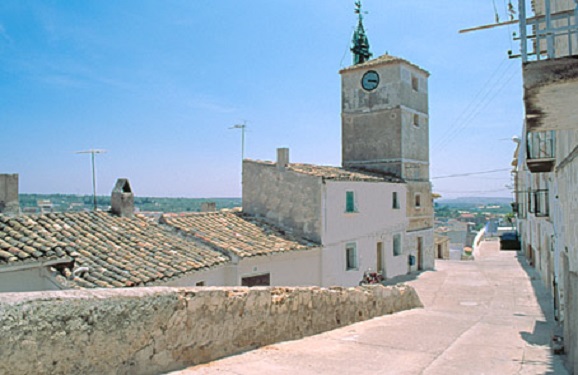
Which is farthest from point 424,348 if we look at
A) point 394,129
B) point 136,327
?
point 394,129

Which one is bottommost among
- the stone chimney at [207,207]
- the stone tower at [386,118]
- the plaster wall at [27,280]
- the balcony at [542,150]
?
the plaster wall at [27,280]

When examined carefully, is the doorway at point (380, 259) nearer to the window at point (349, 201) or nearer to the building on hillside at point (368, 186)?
the building on hillside at point (368, 186)

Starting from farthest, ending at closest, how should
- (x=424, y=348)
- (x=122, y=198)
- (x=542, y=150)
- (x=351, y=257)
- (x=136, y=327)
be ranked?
(x=351, y=257)
(x=122, y=198)
(x=542, y=150)
(x=424, y=348)
(x=136, y=327)

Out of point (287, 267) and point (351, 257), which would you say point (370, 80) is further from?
point (287, 267)

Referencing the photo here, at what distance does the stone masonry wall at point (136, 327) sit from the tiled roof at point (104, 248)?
4.77 meters

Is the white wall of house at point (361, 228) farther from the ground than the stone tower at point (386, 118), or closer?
closer

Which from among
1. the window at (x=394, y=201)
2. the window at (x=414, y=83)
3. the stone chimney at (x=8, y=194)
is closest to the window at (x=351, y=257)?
the window at (x=394, y=201)

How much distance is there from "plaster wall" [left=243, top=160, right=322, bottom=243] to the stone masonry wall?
11.6m

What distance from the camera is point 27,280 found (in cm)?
955

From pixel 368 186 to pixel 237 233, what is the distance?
7538mm

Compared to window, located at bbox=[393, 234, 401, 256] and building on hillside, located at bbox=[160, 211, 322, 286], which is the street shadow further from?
building on hillside, located at bbox=[160, 211, 322, 286]

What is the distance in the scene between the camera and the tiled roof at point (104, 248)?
33.3ft

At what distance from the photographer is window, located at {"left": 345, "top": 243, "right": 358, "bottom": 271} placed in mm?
21086

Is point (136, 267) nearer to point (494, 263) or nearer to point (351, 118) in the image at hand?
point (351, 118)
